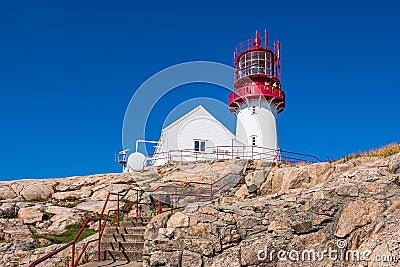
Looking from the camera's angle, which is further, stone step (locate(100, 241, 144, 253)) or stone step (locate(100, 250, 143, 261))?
stone step (locate(100, 241, 144, 253))

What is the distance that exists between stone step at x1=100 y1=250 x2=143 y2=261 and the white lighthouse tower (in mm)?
19953

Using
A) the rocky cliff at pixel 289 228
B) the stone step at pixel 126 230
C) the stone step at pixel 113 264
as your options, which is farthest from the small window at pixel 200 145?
the rocky cliff at pixel 289 228

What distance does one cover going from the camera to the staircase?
9781mm

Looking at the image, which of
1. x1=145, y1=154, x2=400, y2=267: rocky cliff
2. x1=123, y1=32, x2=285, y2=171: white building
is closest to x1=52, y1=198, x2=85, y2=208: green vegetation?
x1=123, y1=32, x2=285, y2=171: white building

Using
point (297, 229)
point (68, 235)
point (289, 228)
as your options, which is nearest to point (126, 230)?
point (289, 228)

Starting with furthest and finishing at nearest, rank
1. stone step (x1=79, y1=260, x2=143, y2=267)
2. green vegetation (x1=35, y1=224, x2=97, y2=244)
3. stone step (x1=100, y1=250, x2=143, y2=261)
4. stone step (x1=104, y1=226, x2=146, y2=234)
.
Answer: green vegetation (x1=35, y1=224, x2=97, y2=244)
stone step (x1=104, y1=226, x2=146, y2=234)
stone step (x1=100, y1=250, x2=143, y2=261)
stone step (x1=79, y1=260, x2=143, y2=267)

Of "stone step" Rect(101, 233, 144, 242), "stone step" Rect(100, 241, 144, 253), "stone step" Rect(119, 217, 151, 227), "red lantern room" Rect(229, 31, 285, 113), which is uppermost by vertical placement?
"red lantern room" Rect(229, 31, 285, 113)

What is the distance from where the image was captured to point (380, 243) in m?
6.27

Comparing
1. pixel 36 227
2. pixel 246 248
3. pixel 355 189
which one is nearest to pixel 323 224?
pixel 355 189

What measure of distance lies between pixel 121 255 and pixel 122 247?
0.82ft

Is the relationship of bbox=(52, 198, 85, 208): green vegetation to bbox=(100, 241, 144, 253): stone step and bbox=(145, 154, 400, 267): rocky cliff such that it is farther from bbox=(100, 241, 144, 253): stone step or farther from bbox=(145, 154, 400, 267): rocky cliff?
bbox=(145, 154, 400, 267): rocky cliff

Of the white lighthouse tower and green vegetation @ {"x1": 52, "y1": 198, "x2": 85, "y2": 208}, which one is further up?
the white lighthouse tower

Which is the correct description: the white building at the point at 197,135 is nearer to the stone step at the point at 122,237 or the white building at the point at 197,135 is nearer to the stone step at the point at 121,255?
the stone step at the point at 122,237

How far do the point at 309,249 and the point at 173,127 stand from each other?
23712mm
